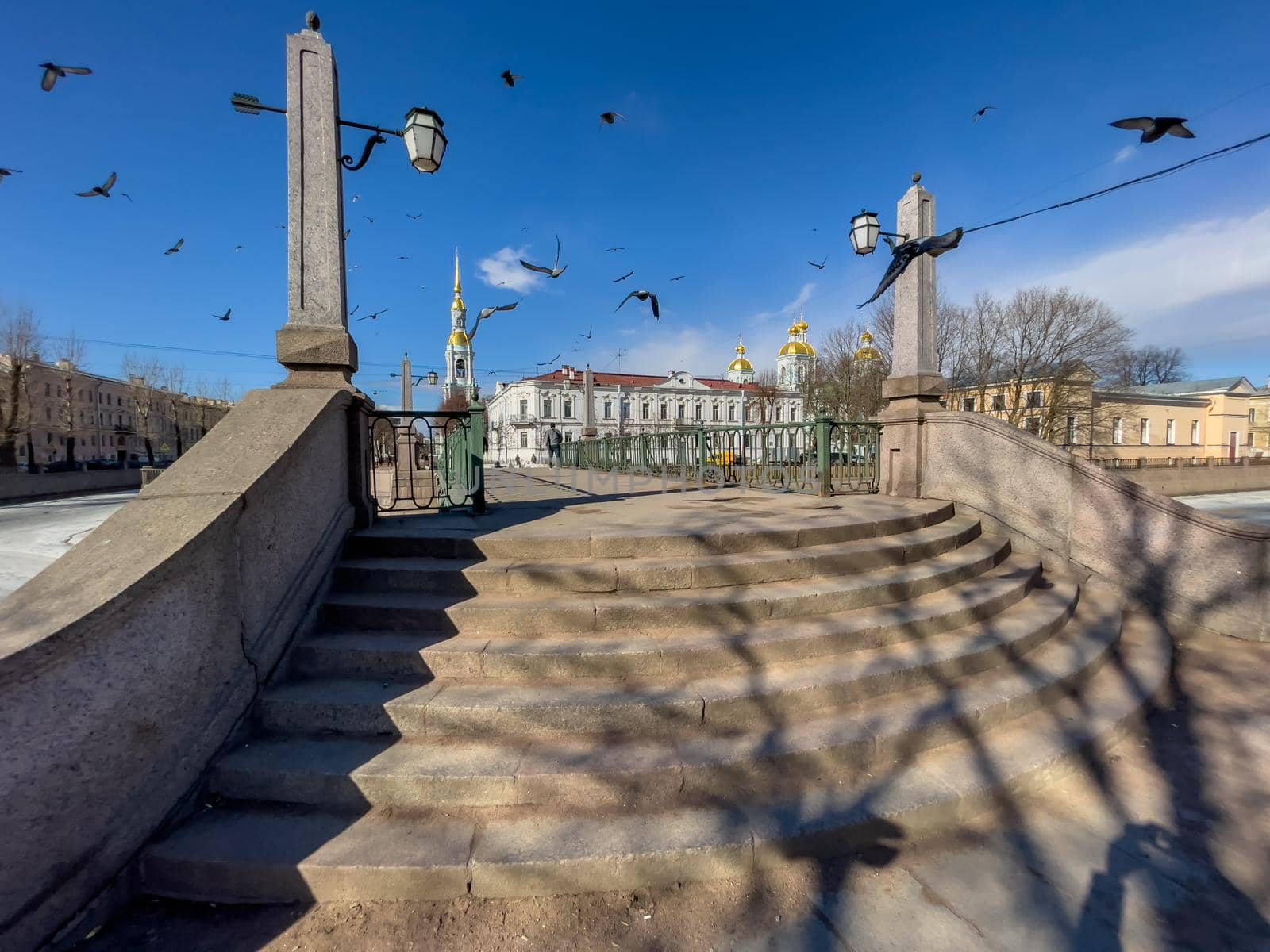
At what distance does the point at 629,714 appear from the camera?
2.68 meters

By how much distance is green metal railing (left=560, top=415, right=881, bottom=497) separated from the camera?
743cm

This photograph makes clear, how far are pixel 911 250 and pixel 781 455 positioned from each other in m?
3.88

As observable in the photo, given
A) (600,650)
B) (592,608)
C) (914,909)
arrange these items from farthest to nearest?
(592,608) → (600,650) → (914,909)

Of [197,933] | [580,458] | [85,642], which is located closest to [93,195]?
[85,642]

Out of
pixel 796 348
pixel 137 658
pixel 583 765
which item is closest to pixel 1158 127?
pixel 583 765

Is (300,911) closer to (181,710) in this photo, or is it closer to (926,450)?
(181,710)

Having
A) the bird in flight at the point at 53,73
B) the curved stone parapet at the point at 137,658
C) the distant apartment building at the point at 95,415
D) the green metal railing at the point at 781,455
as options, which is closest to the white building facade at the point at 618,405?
the distant apartment building at the point at 95,415

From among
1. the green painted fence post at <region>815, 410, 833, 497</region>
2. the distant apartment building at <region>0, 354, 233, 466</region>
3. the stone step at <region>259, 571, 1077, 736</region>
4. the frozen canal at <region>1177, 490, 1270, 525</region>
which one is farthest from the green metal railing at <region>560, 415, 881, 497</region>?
the distant apartment building at <region>0, 354, 233, 466</region>

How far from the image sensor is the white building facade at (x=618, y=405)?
231 feet

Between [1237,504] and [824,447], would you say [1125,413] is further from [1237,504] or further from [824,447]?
[824,447]

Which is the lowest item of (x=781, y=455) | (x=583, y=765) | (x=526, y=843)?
(x=526, y=843)

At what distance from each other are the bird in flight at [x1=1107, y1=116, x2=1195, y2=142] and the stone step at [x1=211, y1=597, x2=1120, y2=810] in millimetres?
6909

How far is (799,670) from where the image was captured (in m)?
3.07

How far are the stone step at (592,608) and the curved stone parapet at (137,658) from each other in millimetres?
474
